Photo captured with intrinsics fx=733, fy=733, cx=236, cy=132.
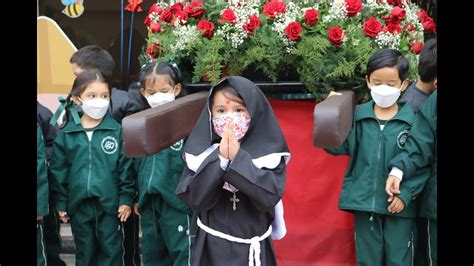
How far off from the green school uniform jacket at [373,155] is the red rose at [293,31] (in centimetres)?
57

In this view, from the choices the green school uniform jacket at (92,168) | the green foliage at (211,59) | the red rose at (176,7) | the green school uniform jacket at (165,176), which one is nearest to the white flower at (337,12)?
the green foliage at (211,59)

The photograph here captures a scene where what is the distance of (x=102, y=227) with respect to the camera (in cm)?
461

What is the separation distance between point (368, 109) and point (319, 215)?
0.74 meters

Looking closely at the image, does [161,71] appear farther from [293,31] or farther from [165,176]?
[293,31]

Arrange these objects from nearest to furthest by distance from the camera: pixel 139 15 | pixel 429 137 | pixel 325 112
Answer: pixel 325 112, pixel 429 137, pixel 139 15

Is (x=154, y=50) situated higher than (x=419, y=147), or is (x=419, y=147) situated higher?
(x=154, y=50)

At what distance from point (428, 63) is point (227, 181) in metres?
1.69

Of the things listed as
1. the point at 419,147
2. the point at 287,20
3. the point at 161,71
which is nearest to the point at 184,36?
the point at 161,71

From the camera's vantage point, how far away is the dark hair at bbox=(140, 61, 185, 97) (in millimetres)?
4270

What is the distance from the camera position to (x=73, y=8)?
670 centimetres

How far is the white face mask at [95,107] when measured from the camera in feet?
14.7

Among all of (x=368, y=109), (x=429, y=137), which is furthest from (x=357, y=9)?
(x=429, y=137)

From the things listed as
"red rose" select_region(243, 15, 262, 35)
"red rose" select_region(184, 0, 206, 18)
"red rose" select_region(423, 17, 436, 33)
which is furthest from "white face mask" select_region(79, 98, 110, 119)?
"red rose" select_region(423, 17, 436, 33)

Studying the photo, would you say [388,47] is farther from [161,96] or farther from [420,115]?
[161,96]
